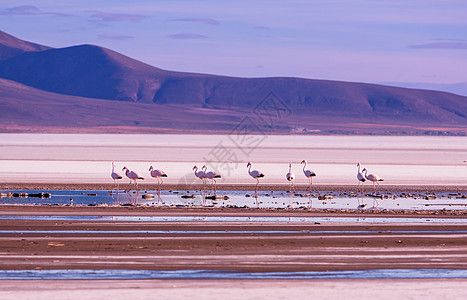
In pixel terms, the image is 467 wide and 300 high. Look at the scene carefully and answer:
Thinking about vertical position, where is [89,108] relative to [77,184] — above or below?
above

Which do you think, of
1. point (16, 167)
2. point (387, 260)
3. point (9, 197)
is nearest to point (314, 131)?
point (16, 167)

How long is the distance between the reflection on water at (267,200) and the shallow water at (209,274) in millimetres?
9764

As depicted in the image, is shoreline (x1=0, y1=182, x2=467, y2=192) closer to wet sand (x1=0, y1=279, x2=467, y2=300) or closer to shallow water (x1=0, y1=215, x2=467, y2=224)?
shallow water (x1=0, y1=215, x2=467, y2=224)

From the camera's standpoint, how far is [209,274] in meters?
11.6

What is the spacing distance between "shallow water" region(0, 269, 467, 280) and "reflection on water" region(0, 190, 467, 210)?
976 cm

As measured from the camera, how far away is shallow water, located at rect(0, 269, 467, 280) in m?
11.4

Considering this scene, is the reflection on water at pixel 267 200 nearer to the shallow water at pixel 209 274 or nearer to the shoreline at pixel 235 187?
the shoreline at pixel 235 187

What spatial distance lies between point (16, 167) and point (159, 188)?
12.7 meters

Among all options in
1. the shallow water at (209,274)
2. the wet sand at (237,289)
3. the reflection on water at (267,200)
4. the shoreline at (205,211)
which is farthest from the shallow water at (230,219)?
the wet sand at (237,289)

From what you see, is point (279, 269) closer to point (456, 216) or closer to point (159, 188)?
point (456, 216)

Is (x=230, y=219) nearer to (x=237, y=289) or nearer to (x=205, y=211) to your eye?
(x=205, y=211)

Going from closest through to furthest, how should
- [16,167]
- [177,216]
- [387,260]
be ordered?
[387,260], [177,216], [16,167]

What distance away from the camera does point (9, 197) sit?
23922mm

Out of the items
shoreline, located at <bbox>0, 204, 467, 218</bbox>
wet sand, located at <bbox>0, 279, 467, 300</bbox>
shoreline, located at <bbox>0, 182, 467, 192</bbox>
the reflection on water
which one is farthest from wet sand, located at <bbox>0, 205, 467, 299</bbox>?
shoreline, located at <bbox>0, 182, 467, 192</bbox>
